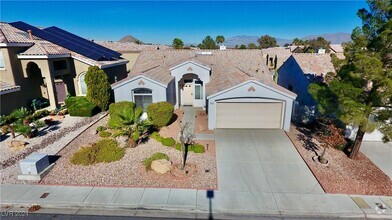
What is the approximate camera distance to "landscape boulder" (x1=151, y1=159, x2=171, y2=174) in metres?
10.4

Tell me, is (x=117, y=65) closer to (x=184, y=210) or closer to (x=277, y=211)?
(x=184, y=210)

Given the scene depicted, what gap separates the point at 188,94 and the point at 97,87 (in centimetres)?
796

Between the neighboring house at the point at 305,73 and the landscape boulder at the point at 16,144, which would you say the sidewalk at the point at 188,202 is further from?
the neighboring house at the point at 305,73

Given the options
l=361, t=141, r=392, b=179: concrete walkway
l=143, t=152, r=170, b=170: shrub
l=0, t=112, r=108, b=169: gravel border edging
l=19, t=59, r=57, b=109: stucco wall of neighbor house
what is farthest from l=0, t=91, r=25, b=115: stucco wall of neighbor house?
l=361, t=141, r=392, b=179: concrete walkway

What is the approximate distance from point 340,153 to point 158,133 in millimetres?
10916

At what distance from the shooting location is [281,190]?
934 centimetres

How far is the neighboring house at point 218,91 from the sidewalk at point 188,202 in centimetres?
Answer: 710

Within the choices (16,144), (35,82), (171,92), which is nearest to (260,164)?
(171,92)

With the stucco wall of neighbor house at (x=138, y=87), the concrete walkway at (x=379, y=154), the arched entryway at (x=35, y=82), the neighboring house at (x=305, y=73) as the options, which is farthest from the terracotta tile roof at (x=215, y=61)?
the concrete walkway at (x=379, y=154)

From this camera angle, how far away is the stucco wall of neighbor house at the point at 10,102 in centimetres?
1625

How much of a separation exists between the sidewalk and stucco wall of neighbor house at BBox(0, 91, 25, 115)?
9759mm

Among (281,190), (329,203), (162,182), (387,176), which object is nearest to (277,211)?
(281,190)

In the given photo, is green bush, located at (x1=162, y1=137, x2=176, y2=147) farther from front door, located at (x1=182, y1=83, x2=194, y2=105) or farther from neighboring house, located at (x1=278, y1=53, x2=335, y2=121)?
neighboring house, located at (x1=278, y1=53, x2=335, y2=121)

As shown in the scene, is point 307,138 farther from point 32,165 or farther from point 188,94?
point 32,165
